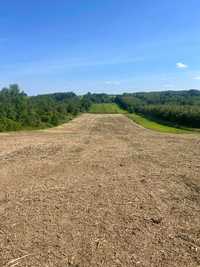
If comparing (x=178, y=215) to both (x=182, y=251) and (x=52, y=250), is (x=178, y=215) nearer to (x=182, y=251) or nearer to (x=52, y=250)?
(x=182, y=251)

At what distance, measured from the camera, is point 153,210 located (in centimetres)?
727

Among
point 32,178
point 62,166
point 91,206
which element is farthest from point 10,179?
point 91,206

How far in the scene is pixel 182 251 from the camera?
208 inches

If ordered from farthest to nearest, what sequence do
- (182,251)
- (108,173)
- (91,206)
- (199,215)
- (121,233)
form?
(108,173) → (91,206) → (199,215) → (121,233) → (182,251)

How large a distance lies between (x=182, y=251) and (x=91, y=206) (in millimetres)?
2758

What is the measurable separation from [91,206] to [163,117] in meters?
60.0

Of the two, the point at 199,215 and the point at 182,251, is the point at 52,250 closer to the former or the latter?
the point at 182,251

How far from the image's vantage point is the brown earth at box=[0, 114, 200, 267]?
5148mm

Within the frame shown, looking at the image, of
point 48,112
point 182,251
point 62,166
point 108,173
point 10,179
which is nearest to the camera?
point 182,251

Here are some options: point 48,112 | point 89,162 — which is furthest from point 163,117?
point 89,162

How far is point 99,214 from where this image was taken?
6980mm

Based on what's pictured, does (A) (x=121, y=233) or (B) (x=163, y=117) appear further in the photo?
(B) (x=163, y=117)

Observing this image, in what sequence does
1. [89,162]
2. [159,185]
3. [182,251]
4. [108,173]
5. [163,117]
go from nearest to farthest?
[182,251] < [159,185] < [108,173] < [89,162] < [163,117]

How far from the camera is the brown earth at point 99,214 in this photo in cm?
515
